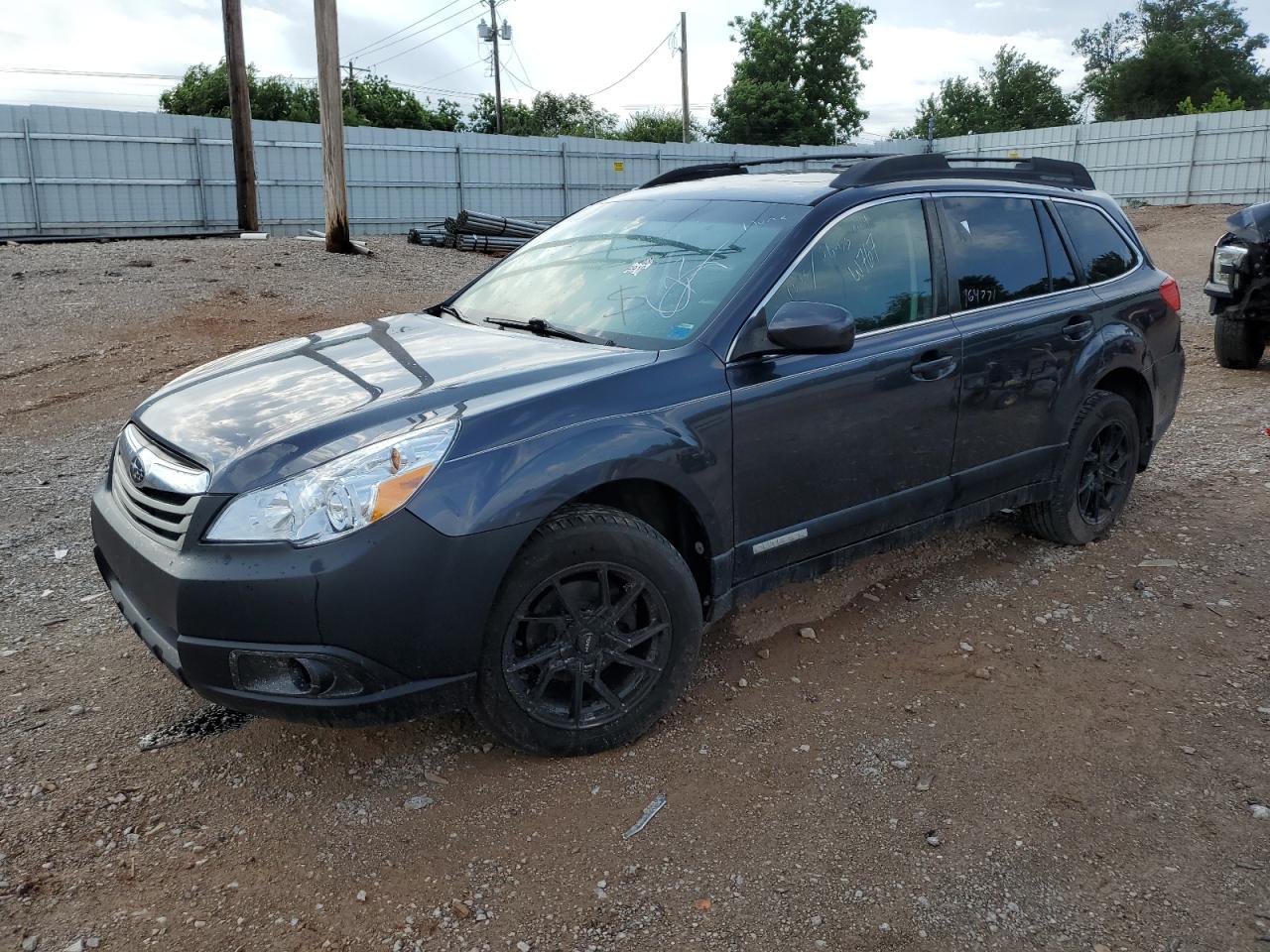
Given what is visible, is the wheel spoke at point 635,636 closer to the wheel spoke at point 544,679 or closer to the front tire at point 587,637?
the front tire at point 587,637

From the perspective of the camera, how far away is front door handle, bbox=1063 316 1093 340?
4500 millimetres

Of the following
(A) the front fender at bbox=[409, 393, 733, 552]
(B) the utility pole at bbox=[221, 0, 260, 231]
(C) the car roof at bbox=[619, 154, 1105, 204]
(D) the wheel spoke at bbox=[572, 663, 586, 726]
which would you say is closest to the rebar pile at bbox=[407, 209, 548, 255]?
(B) the utility pole at bbox=[221, 0, 260, 231]

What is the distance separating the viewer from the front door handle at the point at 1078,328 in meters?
4.50

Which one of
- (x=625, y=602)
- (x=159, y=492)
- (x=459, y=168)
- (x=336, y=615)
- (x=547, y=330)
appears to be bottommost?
(x=625, y=602)

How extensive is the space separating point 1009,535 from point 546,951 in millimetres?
3506

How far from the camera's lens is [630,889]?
268 centimetres

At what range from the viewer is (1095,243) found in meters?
4.86

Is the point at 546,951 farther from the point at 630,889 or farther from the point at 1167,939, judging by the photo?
the point at 1167,939

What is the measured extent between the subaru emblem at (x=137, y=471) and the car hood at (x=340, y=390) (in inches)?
4.2

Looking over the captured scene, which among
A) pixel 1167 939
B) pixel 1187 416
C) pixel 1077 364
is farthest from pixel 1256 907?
pixel 1187 416

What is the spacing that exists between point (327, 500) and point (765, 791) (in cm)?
153

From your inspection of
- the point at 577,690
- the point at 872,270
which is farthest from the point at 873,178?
the point at 577,690

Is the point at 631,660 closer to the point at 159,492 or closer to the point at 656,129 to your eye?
the point at 159,492

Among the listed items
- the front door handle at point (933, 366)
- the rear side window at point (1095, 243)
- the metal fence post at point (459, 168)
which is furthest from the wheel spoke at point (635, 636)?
the metal fence post at point (459, 168)
